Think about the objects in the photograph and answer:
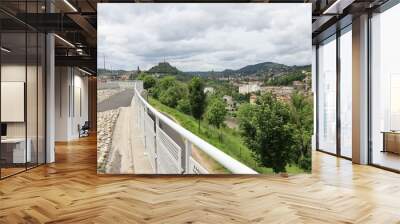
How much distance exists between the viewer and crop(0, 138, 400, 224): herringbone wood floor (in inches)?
151

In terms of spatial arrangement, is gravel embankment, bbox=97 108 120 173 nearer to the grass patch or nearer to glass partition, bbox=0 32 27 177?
the grass patch

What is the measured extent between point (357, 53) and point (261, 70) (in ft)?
9.33

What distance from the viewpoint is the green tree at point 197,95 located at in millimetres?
6125

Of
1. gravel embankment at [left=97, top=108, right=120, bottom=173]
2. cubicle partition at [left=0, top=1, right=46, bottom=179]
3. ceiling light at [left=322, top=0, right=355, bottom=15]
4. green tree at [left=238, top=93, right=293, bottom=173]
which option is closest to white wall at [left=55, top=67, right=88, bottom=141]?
cubicle partition at [left=0, top=1, right=46, bottom=179]

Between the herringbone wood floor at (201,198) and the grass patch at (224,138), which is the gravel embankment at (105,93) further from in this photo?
the herringbone wood floor at (201,198)

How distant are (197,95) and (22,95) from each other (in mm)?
2971

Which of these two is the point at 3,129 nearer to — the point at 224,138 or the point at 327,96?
the point at 224,138

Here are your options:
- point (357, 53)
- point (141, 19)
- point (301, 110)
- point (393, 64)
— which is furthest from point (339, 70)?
point (141, 19)

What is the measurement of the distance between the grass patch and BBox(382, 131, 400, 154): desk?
2.02 meters

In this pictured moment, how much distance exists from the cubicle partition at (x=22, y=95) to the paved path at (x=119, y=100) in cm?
146

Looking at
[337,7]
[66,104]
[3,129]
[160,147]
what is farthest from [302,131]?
[66,104]

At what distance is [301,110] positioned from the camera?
6.05 meters

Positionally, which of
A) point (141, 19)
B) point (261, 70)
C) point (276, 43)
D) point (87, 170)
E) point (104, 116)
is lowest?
point (87, 170)

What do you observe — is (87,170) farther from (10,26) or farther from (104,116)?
(10,26)
